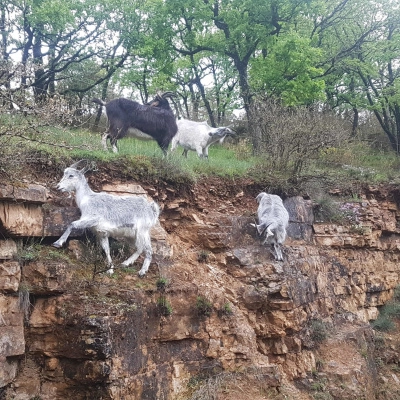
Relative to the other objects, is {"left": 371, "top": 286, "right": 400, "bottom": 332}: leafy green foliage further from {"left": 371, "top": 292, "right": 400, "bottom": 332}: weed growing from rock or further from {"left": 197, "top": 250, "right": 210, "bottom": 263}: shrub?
{"left": 197, "top": 250, "right": 210, "bottom": 263}: shrub

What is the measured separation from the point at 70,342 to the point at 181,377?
6.15 feet

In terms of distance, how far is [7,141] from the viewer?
718 cm

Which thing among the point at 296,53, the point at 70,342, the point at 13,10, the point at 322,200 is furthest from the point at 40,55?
the point at 70,342

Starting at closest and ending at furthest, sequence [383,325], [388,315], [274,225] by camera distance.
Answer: [274,225]
[383,325]
[388,315]

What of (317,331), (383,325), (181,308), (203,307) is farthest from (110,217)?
(383,325)

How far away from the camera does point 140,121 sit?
1041 centimetres

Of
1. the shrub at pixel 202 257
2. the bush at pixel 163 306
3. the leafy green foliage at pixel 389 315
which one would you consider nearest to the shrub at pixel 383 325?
the leafy green foliage at pixel 389 315

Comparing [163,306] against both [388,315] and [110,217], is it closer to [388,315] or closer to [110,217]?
[110,217]

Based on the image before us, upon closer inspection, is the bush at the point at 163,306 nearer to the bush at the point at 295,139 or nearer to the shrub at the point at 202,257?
the shrub at the point at 202,257

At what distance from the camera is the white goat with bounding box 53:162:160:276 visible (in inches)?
279

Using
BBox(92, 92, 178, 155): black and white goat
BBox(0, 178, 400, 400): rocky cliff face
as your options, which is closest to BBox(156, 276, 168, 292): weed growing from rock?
BBox(0, 178, 400, 400): rocky cliff face

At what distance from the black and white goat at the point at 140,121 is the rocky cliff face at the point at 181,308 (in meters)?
1.54

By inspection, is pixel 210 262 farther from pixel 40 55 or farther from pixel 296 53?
pixel 40 55

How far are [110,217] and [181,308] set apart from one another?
6.02 ft
